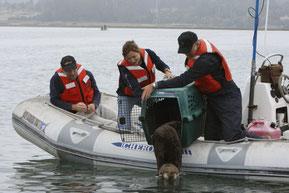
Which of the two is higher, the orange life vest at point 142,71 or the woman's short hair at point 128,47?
the woman's short hair at point 128,47

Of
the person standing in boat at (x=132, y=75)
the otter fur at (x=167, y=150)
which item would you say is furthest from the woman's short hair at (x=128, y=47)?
the otter fur at (x=167, y=150)

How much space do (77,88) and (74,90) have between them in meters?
0.05

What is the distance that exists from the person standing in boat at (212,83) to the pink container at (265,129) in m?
0.25

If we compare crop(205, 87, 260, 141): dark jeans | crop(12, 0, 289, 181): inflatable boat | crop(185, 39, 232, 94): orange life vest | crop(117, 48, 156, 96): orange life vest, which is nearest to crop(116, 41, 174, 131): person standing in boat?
crop(117, 48, 156, 96): orange life vest

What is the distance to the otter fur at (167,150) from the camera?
6.43 m

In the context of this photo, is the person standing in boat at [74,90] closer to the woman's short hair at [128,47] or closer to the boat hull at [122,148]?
the boat hull at [122,148]

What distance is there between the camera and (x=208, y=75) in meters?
6.50

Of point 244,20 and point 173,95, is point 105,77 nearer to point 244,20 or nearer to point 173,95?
point 173,95

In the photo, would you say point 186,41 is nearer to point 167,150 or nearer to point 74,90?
point 167,150

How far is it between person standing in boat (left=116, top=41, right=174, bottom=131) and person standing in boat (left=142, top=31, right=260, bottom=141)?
0.60 meters

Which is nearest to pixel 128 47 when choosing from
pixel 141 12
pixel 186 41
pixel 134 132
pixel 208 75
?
pixel 186 41

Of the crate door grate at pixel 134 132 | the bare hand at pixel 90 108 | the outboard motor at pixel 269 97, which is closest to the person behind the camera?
the crate door grate at pixel 134 132

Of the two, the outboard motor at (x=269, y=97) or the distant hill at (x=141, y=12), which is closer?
the outboard motor at (x=269, y=97)

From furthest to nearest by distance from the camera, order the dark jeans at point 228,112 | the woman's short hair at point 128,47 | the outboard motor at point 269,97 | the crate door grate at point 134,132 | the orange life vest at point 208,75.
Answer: the outboard motor at point 269,97, the crate door grate at point 134,132, the woman's short hair at point 128,47, the dark jeans at point 228,112, the orange life vest at point 208,75
